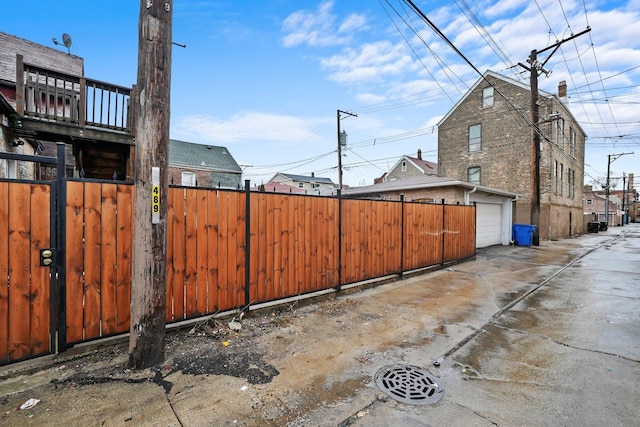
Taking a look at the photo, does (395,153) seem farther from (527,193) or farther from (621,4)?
(621,4)

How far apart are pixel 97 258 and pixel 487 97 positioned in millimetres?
21744

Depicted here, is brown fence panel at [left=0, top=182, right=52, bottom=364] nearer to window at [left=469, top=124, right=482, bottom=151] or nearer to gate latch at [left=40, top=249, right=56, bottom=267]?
gate latch at [left=40, top=249, right=56, bottom=267]

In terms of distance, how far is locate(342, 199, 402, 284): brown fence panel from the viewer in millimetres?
5305

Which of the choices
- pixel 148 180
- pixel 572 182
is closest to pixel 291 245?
pixel 148 180

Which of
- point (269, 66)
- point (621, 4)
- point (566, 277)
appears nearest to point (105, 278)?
point (269, 66)

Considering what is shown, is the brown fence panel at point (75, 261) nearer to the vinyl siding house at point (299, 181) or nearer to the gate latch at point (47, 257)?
the gate latch at point (47, 257)

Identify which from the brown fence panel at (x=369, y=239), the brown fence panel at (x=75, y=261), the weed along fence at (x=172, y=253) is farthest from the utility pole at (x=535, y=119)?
the brown fence panel at (x=75, y=261)

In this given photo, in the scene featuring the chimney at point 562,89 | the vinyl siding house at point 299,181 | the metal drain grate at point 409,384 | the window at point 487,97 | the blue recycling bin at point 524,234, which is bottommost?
the metal drain grate at point 409,384

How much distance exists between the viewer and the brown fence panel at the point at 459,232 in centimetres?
797

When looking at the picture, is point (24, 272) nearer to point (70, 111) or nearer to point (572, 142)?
point (70, 111)

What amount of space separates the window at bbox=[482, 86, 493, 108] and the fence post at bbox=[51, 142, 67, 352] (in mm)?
21411

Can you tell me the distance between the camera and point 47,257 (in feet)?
8.59

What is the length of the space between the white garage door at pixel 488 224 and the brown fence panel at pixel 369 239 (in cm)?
809

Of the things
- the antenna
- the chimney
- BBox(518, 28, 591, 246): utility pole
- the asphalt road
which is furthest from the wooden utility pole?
the chimney
